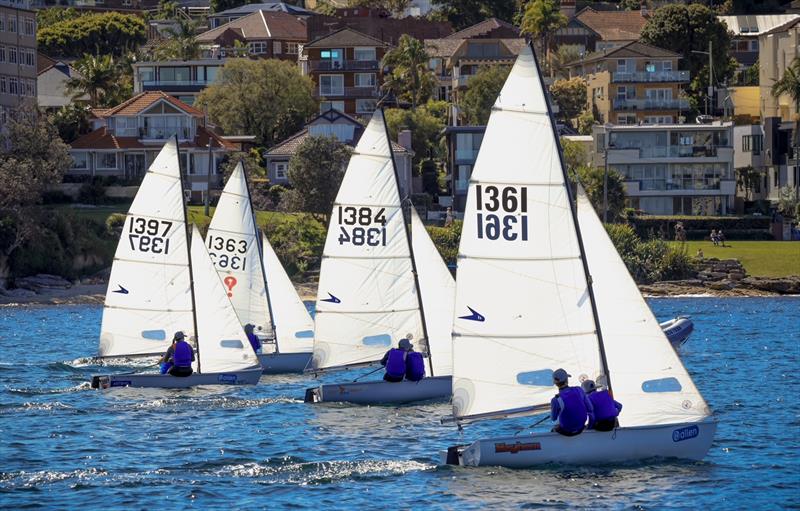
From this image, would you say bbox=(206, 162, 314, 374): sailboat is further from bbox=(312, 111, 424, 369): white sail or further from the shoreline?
the shoreline

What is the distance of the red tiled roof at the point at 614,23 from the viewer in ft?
579

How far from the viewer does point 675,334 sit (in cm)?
5700

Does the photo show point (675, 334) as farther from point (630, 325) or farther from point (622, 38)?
point (622, 38)

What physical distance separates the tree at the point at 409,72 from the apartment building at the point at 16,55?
32254mm

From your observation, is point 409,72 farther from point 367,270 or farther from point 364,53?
point 367,270

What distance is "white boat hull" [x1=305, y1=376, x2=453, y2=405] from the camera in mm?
39219

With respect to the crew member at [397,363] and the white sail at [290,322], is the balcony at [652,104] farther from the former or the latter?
the crew member at [397,363]

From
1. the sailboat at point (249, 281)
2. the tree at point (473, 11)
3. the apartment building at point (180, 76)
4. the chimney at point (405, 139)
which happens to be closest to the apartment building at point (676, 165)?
the chimney at point (405, 139)

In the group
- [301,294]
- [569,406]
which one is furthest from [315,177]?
[569,406]

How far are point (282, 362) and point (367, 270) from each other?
939 cm

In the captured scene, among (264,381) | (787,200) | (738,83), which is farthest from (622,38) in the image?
(264,381)

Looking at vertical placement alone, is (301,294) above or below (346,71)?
below

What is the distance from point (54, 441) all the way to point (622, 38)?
14544 cm

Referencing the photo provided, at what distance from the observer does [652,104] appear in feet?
452
